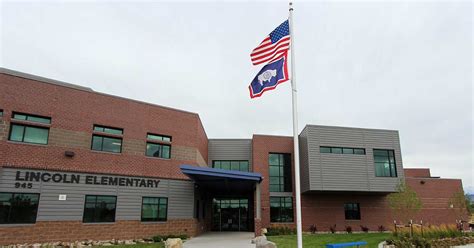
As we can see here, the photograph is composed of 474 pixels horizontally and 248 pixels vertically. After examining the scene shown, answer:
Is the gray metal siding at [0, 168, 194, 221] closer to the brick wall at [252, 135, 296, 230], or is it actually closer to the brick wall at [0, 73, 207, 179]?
the brick wall at [0, 73, 207, 179]

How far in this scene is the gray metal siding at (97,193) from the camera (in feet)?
54.2

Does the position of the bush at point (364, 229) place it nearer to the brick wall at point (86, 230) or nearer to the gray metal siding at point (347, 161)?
the gray metal siding at point (347, 161)

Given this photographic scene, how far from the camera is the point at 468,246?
17.0 meters

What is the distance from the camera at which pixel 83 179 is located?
18.0 m

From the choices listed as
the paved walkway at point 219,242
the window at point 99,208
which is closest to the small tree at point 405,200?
the paved walkway at point 219,242

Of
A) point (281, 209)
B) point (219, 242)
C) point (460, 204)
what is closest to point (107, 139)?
point (219, 242)

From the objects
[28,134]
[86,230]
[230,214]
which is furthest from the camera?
[230,214]

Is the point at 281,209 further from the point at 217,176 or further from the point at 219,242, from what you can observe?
the point at 219,242

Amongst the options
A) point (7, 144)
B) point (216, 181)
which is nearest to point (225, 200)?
point (216, 181)

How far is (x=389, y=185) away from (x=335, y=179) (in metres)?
4.83

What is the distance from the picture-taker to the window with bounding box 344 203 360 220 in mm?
27997

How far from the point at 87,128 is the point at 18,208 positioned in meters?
5.37

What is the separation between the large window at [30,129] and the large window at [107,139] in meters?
2.56

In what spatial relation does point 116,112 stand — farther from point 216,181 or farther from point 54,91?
point 216,181
